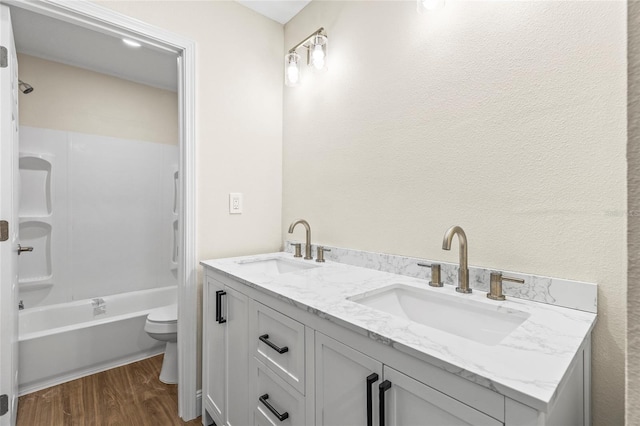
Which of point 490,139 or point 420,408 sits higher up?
point 490,139

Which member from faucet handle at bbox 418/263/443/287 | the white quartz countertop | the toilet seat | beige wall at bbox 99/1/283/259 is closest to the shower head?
beige wall at bbox 99/1/283/259

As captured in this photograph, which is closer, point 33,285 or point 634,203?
point 634,203

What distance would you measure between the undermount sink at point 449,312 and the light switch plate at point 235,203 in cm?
110

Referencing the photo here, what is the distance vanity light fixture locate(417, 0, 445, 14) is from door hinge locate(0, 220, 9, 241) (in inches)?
78.5

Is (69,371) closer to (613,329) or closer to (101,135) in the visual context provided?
(101,135)

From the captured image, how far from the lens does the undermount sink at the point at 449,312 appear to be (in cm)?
97

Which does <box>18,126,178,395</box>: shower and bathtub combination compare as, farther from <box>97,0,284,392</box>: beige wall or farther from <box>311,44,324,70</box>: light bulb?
<box>311,44,324,70</box>: light bulb

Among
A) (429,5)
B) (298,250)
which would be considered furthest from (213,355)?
(429,5)

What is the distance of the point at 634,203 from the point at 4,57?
6.92 ft

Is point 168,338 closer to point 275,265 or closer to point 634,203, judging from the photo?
point 275,265

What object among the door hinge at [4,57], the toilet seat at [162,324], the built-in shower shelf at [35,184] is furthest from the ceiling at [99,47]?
the toilet seat at [162,324]

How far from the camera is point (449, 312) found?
3.63 feet

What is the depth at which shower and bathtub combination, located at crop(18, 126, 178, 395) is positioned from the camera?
218cm

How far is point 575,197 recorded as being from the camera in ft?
3.17
